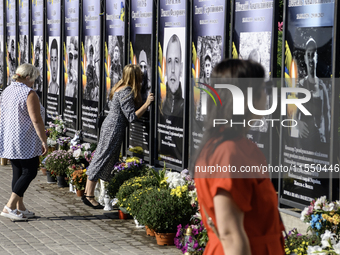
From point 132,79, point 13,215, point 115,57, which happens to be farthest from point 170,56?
point 13,215

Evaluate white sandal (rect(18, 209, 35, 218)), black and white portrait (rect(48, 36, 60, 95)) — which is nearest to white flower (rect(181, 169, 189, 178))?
white sandal (rect(18, 209, 35, 218))

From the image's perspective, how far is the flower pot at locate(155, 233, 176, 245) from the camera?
630cm

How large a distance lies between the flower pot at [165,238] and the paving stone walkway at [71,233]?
0.20 feet

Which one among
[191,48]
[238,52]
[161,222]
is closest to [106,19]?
[191,48]

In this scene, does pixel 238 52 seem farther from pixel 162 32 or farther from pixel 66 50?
pixel 66 50

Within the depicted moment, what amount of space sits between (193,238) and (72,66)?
19.6 ft

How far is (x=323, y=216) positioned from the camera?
187 inches

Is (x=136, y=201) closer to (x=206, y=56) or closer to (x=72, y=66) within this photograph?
(x=206, y=56)

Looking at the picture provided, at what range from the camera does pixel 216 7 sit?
22.2ft

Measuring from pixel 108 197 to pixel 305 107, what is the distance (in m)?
3.52

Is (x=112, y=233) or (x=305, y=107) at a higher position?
(x=305, y=107)

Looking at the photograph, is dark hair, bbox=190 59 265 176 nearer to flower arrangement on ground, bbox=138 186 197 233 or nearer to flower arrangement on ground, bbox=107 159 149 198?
flower arrangement on ground, bbox=138 186 197 233

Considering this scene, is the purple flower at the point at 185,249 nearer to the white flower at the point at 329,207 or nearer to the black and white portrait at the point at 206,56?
the white flower at the point at 329,207

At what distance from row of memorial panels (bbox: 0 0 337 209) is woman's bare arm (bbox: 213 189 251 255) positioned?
431 mm
